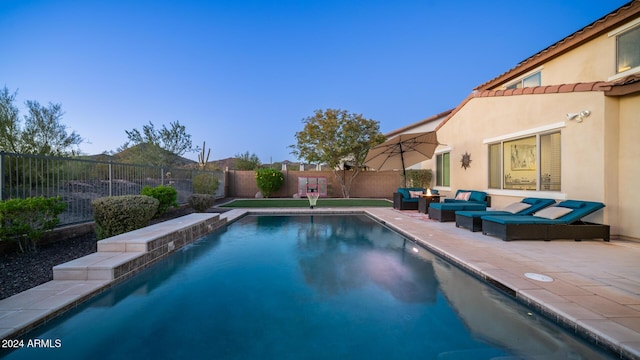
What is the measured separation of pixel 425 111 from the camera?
34188mm

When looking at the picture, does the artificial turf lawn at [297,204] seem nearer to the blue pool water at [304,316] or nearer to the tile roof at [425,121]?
the blue pool water at [304,316]

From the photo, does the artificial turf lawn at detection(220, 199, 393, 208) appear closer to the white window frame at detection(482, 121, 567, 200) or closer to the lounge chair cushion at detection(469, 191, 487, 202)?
the lounge chair cushion at detection(469, 191, 487, 202)

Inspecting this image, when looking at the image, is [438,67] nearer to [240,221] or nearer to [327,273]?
[240,221]

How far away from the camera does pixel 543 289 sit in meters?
3.29

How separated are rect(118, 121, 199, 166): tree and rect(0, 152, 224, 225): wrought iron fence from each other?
12.6m

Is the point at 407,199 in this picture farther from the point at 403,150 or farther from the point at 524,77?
the point at 524,77

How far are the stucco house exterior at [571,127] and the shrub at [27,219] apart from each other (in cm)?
1063

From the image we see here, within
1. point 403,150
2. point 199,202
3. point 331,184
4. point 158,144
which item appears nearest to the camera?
point 199,202

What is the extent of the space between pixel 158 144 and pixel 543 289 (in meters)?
23.2

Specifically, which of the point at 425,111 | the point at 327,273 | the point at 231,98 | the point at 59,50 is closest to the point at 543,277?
the point at 327,273

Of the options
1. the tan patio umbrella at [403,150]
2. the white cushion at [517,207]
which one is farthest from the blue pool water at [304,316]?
the tan patio umbrella at [403,150]

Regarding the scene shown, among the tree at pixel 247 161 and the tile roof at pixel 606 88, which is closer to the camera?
the tile roof at pixel 606 88

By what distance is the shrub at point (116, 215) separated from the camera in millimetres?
5617

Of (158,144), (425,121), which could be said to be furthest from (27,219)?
(425,121)
